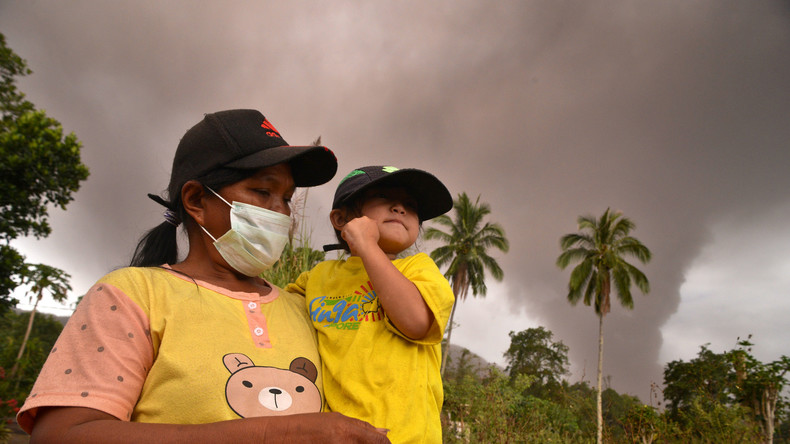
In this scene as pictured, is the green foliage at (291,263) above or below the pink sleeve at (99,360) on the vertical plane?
above

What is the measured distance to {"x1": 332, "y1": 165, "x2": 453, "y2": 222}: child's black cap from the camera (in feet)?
5.77

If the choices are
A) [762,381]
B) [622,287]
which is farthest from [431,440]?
[622,287]

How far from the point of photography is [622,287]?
27.4 m

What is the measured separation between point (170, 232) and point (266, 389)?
84 cm

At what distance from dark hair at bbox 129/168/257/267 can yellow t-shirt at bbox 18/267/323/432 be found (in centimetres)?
33

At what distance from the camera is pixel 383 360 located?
1.47m

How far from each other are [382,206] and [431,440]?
872 mm

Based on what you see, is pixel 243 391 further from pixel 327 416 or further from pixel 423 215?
pixel 423 215

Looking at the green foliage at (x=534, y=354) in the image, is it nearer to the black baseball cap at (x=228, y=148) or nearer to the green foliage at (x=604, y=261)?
the green foliage at (x=604, y=261)

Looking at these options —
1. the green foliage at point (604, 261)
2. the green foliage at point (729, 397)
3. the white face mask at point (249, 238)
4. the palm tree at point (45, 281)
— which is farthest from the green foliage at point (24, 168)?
the green foliage at point (604, 261)

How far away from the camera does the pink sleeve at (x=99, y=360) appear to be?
3.27ft

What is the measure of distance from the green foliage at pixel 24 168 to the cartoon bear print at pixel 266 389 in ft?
36.7

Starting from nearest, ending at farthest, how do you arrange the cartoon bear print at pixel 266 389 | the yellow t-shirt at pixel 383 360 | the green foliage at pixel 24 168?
the cartoon bear print at pixel 266 389 < the yellow t-shirt at pixel 383 360 < the green foliage at pixel 24 168

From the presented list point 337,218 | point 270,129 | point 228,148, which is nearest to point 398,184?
point 337,218
